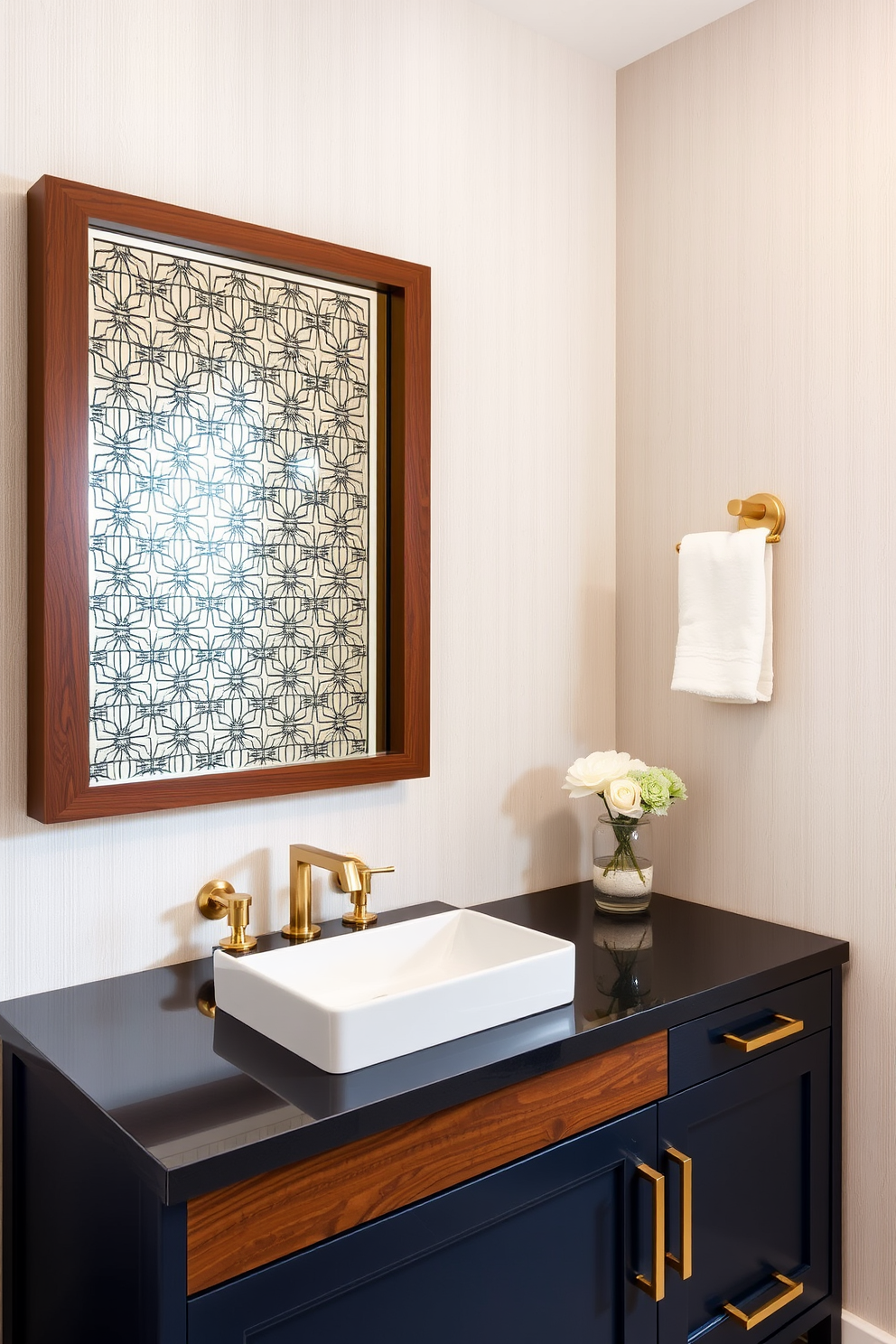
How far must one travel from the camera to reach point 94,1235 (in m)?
1.17

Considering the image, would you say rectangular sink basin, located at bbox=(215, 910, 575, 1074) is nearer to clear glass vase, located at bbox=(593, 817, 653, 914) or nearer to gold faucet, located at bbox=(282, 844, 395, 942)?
gold faucet, located at bbox=(282, 844, 395, 942)

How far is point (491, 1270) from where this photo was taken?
1258 mm

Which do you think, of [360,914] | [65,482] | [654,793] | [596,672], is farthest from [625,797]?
[65,482]

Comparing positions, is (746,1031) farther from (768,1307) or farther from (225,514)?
(225,514)

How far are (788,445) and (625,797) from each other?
Result: 27.1 inches

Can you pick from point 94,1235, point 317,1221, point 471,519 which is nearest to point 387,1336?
point 317,1221

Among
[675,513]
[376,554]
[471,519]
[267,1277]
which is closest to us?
[267,1277]

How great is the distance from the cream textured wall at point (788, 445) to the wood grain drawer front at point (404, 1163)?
54 centimetres

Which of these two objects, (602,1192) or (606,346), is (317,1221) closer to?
(602,1192)

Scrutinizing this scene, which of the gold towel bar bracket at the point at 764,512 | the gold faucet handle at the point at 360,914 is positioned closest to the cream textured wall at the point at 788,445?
the gold towel bar bracket at the point at 764,512

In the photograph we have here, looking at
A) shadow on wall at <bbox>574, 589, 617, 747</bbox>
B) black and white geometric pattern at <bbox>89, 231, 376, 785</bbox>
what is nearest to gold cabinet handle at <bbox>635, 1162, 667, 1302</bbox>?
black and white geometric pattern at <bbox>89, 231, 376, 785</bbox>

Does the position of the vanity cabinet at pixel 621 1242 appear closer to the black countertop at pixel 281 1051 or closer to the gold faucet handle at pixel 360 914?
the black countertop at pixel 281 1051

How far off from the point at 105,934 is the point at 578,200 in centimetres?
164

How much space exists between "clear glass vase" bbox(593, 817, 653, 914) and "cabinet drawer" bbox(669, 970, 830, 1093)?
335 millimetres
